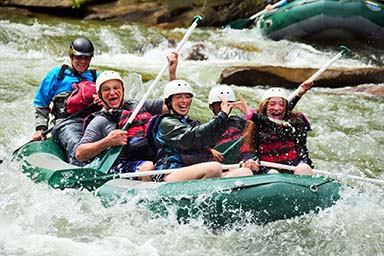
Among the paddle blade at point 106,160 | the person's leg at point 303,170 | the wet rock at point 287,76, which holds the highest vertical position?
the paddle blade at point 106,160

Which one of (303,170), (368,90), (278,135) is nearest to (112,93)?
(278,135)

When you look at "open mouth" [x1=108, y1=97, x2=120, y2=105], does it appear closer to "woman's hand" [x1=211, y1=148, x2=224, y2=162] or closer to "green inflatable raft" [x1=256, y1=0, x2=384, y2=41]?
"woman's hand" [x1=211, y1=148, x2=224, y2=162]

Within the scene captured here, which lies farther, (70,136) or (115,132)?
(70,136)

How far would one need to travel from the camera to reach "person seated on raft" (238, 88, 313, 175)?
5.19 m

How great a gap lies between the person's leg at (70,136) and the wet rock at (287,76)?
4.20 metres

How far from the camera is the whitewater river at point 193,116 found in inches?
169

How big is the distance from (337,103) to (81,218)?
530 centimetres

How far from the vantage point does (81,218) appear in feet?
14.9

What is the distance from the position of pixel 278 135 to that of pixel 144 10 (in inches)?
416

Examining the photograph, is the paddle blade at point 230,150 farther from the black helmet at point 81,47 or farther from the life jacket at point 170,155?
the black helmet at point 81,47

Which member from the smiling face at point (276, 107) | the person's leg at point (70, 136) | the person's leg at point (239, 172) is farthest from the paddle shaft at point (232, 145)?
the person's leg at point (70, 136)

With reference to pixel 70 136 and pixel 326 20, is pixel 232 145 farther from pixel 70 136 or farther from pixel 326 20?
pixel 326 20

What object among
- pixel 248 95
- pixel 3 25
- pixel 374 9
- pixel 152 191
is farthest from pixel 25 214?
pixel 374 9

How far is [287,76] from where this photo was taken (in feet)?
31.7
